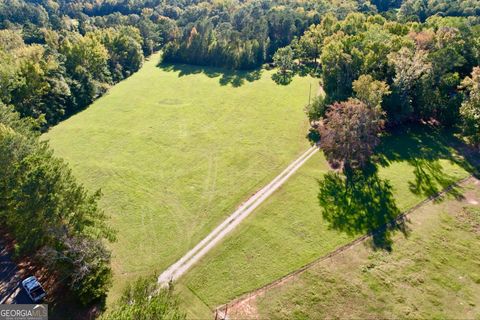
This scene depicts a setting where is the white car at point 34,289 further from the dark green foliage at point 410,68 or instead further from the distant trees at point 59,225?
the dark green foliage at point 410,68

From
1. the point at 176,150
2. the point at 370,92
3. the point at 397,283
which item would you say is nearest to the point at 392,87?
the point at 370,92

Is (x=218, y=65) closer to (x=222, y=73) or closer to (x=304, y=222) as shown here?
(x=222, y=73)

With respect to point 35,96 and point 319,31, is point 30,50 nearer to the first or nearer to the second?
point 35,96

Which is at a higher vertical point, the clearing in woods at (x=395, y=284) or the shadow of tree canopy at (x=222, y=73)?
the clearing in woods at (x=395, y=284)

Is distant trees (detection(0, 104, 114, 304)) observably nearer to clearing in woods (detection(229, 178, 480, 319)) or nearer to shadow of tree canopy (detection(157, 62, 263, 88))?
clearing in woods (detection(229, 178, 480, 319))

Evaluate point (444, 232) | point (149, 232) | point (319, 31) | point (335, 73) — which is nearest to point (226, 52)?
point (319, 31)

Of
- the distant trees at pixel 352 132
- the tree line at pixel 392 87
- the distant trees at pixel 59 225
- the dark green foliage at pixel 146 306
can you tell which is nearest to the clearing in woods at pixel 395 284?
the dark green foliage at pixel 146 306
